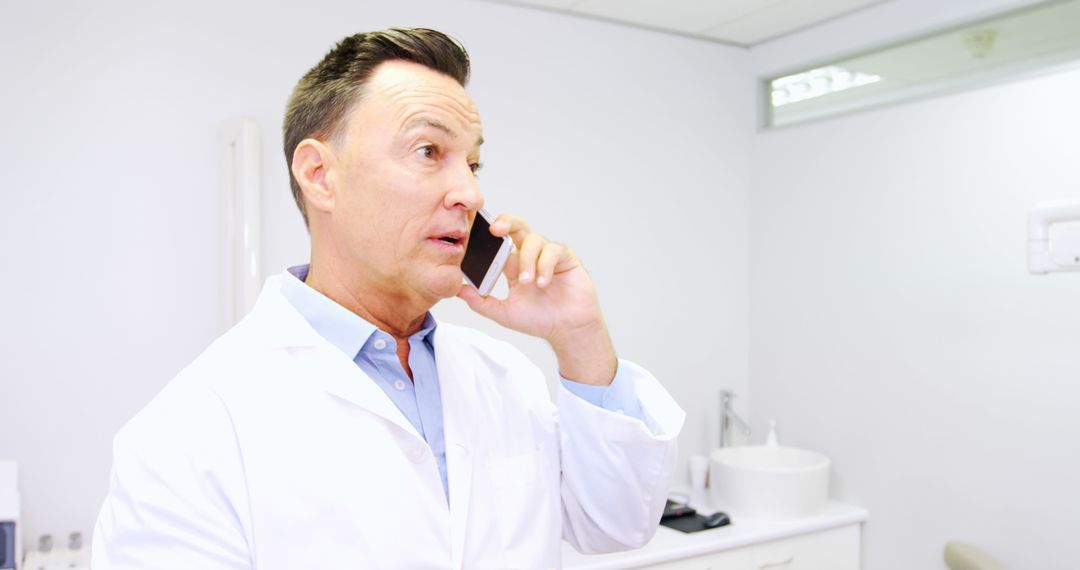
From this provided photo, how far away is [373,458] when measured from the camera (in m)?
1.06

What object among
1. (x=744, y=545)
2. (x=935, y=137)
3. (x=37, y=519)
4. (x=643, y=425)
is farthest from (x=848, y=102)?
(x=37, y=519)

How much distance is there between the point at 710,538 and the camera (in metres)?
2.44

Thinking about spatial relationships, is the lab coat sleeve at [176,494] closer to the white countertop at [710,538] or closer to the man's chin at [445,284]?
the man's chin at [445,284]

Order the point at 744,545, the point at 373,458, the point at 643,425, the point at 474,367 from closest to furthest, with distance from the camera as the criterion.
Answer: the point at 373,458 < the point at 643,425 < the point at 474,367 < the point at 744,545

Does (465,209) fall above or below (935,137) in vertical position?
below

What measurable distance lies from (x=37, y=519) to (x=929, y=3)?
2.92m

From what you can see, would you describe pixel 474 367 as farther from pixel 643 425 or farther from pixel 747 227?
pixel 747 227

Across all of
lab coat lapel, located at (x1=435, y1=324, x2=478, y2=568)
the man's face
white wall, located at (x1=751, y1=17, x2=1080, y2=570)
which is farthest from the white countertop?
the man's face

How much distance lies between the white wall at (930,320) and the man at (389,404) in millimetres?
1485

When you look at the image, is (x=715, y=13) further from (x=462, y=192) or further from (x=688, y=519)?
(x=462, y=192)

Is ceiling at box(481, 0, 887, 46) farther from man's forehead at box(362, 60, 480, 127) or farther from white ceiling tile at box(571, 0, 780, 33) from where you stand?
man's forehead at box(362, 60, 480, 127)

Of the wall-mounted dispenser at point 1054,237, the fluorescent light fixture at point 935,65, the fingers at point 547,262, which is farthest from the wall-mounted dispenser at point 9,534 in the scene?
the fluorescent light fixture at point 935,65

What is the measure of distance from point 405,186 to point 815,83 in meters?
2.31

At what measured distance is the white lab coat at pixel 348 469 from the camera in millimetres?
946
